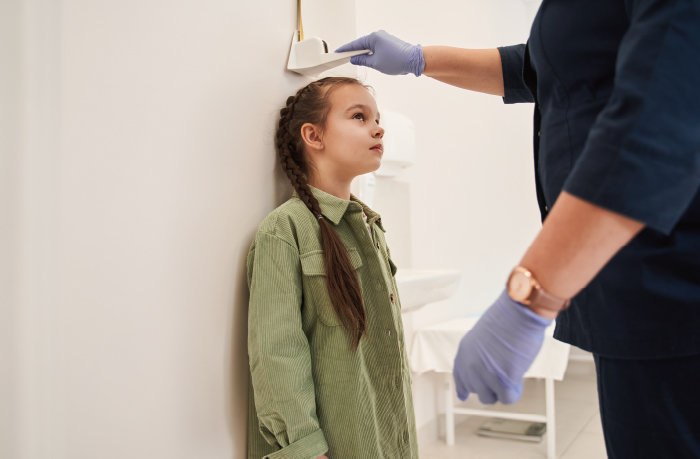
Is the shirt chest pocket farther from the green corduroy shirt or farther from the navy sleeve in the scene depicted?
the navy sleeve

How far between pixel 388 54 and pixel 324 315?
616mm

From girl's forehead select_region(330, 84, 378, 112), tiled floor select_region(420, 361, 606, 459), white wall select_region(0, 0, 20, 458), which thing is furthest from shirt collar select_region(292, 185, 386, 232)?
tiled floor select_region(420, 361, 606, 459)

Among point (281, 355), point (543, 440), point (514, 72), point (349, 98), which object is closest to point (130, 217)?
point (281, 355)

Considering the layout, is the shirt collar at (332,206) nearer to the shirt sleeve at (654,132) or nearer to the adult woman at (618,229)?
the adult woman at (618,229)

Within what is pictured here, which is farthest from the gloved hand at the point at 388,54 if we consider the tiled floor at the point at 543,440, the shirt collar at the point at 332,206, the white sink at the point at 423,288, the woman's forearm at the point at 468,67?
the tiled floor at the point at 543,440

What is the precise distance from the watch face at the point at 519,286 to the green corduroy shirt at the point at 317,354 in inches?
20.5

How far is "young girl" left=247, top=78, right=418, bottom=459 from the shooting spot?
1.02 meters

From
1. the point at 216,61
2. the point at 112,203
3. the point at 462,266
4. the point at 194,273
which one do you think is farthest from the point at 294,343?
the point at 462,266

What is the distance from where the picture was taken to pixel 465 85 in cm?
131

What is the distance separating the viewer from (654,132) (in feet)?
1.82

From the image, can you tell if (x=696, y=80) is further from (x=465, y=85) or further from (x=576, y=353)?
(x=576, y=353)

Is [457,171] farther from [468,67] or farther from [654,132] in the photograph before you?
[654,132]

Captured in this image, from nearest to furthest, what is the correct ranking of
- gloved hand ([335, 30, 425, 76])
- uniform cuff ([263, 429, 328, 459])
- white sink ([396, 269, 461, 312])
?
uniform cuff ([263, 429, 328, 459]) → gloved hand ([335, 30, 425, 76]) → white sink ([396, 269, 461, 312])

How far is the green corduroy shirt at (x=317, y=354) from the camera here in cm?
101
